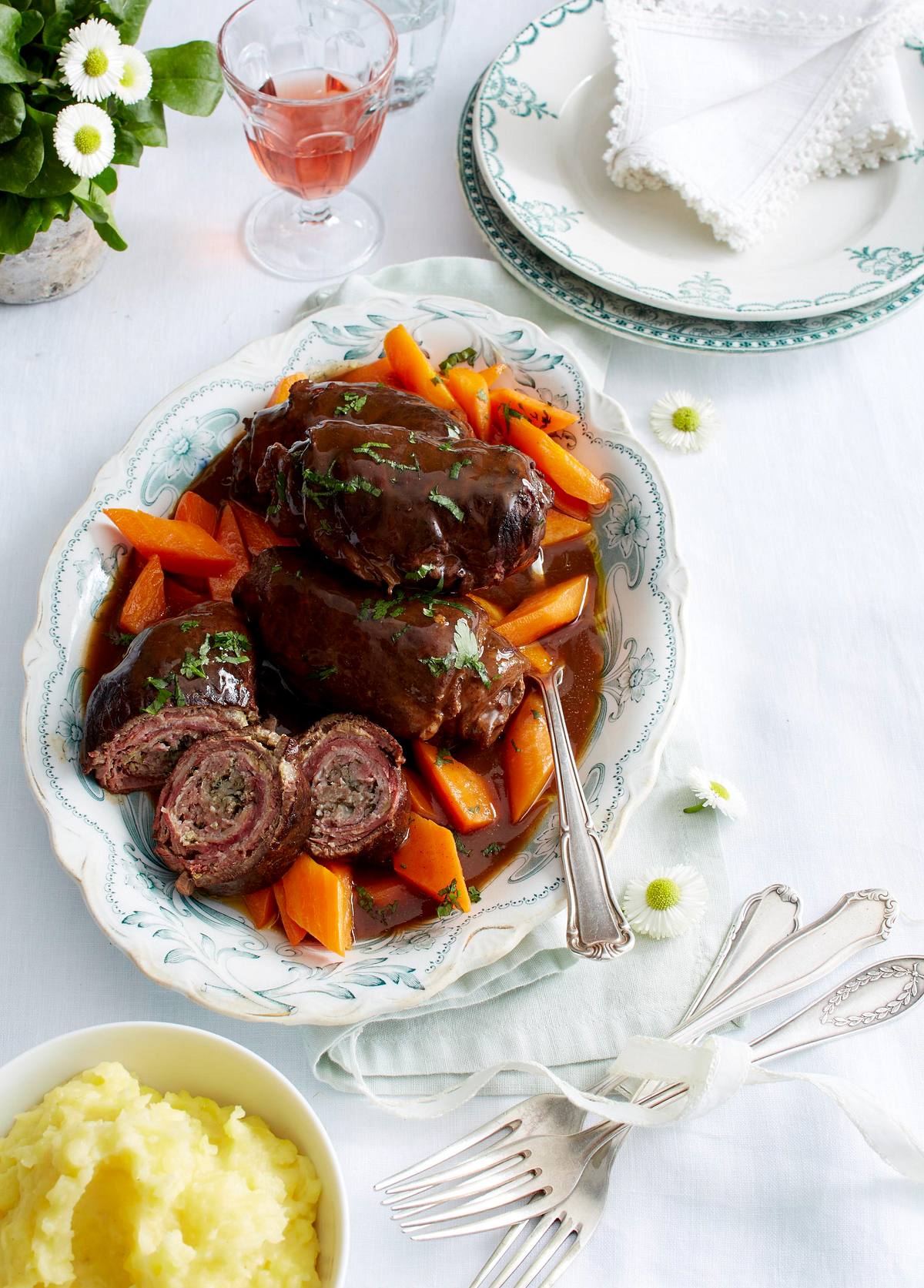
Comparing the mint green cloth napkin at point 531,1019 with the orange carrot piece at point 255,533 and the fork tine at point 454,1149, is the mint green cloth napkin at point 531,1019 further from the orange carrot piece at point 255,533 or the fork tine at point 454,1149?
the orange carrot piece at point 255,533

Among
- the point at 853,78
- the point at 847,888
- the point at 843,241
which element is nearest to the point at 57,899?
the point at 847,888

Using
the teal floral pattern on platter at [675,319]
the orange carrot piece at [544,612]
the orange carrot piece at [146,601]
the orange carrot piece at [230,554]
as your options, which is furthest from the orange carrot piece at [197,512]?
the teal floral pattern on platter at [675,319]

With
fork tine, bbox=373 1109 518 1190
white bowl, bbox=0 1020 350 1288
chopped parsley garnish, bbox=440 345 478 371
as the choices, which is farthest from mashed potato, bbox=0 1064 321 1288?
chopped parsley garnish, bbox=440 345 478 371

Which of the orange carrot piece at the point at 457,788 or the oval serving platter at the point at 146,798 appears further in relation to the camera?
the orange carrot piece at the point at 457,788

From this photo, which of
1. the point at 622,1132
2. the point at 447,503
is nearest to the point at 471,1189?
the point at 622,1132

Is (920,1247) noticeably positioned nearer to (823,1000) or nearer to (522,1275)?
(823,1000)
